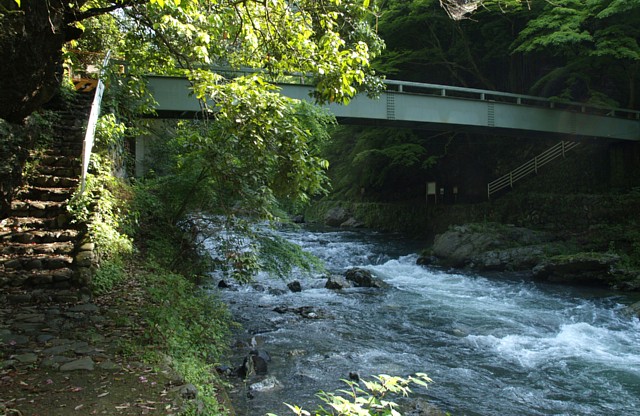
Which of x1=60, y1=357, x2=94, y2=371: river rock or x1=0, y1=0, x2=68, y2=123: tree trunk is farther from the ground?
x1=0, y1=0, x2=68, y2=123: tree trunk

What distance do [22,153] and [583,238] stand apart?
1652cm

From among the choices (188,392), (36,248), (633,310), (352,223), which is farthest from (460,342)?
(352,223)

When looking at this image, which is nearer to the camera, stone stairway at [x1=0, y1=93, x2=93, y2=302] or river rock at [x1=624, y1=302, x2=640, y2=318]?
stone stairway at [x1=0, y1=93, x2=93, y2=302]

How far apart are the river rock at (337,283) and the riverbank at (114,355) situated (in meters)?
6.06

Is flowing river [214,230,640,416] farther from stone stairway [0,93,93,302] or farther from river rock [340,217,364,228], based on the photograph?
river rock [340,217,364,228]

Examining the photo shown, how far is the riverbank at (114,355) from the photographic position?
3672 mm

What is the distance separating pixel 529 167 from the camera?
21.8 meters

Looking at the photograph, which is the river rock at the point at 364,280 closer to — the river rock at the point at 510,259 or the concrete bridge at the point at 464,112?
the river rock at the point at 510,259

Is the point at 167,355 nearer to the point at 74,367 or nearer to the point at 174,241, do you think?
the point at 74,367

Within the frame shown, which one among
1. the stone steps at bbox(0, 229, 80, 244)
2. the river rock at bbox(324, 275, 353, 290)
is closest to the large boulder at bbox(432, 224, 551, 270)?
the river rock at bbox(324, 275, 353, 290)

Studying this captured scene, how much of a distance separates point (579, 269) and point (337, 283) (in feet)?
23.8

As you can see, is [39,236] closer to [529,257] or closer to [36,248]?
[36,248]

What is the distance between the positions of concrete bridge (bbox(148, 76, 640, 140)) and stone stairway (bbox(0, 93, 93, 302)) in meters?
4.92

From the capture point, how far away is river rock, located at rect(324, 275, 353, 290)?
12.6 metres
